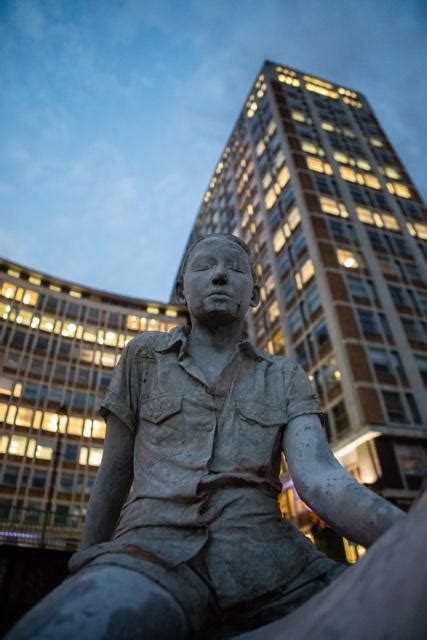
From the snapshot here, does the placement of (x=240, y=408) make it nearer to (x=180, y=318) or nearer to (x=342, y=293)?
(x=342, y=293)

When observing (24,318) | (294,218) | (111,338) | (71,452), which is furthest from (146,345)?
(111,338)

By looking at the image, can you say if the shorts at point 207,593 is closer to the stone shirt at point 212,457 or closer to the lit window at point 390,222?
the stone shirt at point 212,457

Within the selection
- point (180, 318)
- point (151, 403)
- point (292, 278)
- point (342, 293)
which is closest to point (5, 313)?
point (180, 318)

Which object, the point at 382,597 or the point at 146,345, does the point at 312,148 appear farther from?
the point at 382,597

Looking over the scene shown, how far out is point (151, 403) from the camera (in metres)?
2.40

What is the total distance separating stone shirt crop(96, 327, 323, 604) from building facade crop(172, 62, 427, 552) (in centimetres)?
2262

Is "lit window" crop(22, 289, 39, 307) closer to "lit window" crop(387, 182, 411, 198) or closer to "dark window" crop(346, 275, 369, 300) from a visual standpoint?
"dark window" crop(346, 275, 369, 300)

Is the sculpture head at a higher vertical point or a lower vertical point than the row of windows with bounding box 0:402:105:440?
lower

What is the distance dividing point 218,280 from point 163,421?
0.97 meters

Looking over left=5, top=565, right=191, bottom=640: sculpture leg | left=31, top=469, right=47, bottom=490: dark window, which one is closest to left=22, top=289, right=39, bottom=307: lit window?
left=31, top=469, right=47, bottom=490: dark window

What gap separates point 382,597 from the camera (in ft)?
3.03

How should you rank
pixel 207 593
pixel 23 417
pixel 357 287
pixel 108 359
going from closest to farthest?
pixel 207 593 < pixel 357 287 < pixel 23 417 < pixel 108 359

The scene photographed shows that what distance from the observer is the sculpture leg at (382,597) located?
0.85 m

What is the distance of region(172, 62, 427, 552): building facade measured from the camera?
24.6 metres
